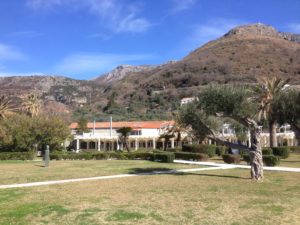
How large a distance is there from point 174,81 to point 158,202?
133 metres

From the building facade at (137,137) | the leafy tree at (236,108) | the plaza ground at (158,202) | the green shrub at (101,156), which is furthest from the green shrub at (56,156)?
the building facade at (137,137)

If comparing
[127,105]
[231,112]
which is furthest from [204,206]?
[127,105]

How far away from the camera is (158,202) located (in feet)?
44.7

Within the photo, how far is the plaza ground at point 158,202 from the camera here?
37.0 feet

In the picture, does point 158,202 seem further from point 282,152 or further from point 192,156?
point 282,152

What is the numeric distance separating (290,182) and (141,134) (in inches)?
1988

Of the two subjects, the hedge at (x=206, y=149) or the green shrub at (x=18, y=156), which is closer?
the hedge at (x=206, y=149)

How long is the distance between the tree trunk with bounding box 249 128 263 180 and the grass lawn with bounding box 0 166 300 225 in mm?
509

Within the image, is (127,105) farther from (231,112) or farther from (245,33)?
(231,112)

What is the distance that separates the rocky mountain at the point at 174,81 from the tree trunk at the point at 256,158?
85075mm

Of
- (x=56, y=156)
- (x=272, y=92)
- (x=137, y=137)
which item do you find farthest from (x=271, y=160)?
(x=137, y=137)

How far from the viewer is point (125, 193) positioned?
1577 cm

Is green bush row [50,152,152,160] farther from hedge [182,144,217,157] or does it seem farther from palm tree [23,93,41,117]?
palm tree [23,93,41,117]

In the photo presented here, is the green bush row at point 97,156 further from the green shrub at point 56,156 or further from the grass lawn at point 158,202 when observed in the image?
the grass lawn at point 158,202
